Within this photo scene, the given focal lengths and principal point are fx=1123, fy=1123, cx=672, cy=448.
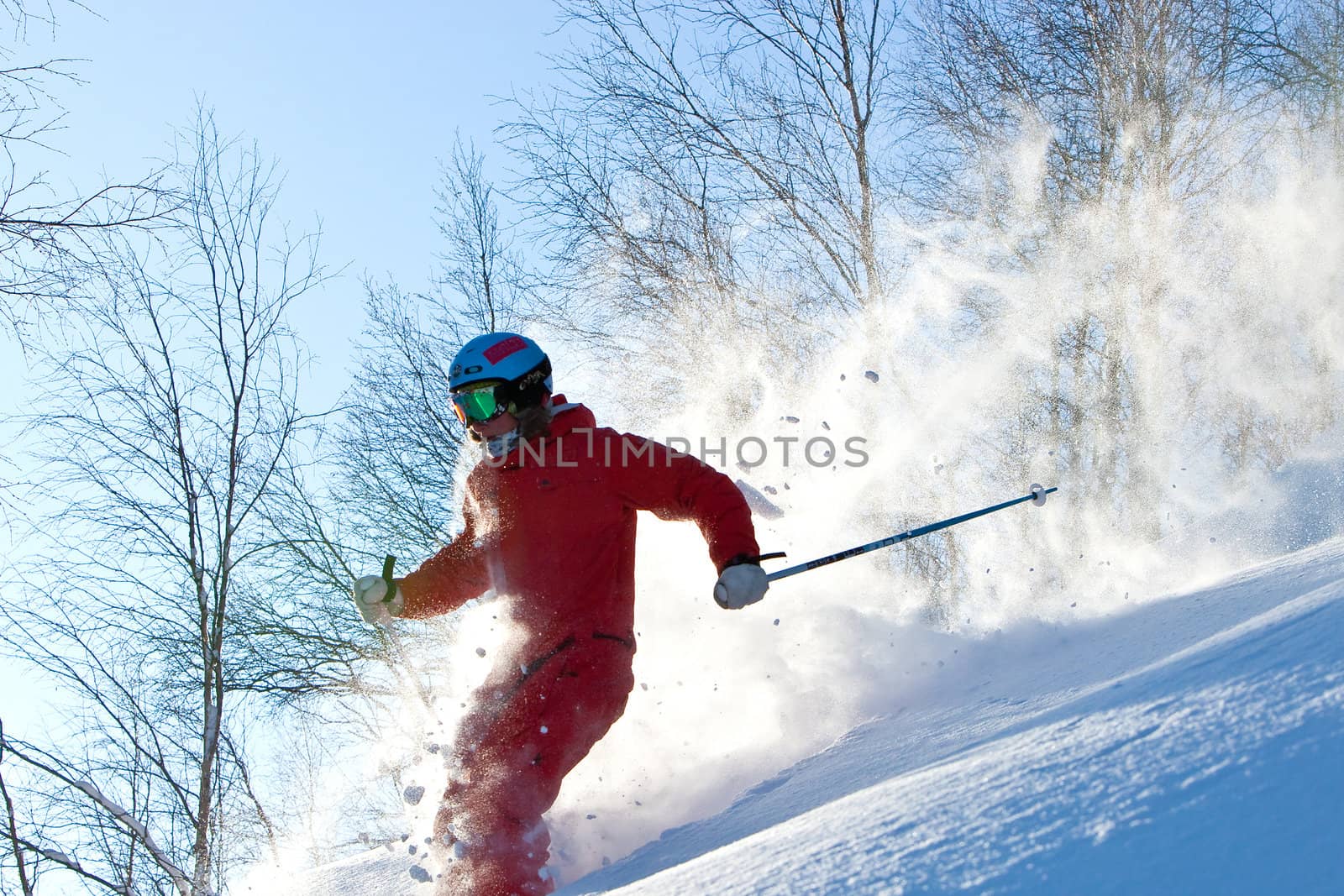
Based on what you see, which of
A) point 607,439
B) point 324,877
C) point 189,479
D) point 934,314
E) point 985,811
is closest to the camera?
point 985,811

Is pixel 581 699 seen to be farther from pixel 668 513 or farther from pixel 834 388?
pixel 834 388

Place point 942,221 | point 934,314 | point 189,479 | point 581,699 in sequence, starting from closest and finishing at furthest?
point 581,699, point 189,479, point 934,314, point 942,221

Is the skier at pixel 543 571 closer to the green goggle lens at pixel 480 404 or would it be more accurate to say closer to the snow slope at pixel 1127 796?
the green goggle lens at pixel 480 404

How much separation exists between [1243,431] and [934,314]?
4.10 metres

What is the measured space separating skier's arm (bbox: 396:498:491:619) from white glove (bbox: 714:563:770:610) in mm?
993

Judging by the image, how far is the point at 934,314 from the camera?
10664 mm

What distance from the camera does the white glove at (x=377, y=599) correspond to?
3695mm

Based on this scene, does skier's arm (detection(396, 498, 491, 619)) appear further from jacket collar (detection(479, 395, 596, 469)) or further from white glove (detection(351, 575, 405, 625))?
jacket collar (detection(479, 395, 596, 469))

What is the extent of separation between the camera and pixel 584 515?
3396 mm

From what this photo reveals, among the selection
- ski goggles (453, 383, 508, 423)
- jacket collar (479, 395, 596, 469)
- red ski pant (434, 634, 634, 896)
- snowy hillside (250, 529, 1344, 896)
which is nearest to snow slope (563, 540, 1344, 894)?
snowy hillside (250, 529, 1344, 896)

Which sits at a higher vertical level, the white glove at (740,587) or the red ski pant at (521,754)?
the white glove at (740,587)

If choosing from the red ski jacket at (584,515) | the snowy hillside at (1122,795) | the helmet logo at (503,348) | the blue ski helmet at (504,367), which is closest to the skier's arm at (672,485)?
the red ski jacket at (584,515)

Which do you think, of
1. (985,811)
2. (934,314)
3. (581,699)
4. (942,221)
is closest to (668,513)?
(581,699)

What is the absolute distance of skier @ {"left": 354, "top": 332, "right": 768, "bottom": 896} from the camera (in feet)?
10.2
